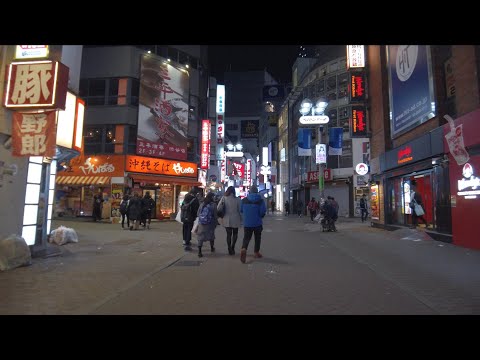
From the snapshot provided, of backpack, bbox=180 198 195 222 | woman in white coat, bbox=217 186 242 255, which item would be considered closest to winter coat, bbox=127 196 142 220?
backpack, bbox=180 198 195 222

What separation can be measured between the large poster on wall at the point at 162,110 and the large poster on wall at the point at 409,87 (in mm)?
16126

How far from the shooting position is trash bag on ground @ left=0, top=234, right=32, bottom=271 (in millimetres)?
7430

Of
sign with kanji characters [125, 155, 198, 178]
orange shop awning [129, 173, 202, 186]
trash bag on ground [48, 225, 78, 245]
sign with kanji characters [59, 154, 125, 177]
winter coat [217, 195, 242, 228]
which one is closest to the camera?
winter coat [217, 195, 242, 228]

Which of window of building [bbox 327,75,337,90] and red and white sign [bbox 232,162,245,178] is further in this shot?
red and white sign [bbox 232,162,245,178]

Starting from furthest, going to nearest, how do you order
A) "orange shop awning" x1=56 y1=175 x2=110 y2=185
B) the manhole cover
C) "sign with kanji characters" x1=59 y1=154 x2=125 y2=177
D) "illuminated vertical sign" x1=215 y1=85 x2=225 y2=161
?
"illuminated vertical sign" x1=215 y1=85 x2=225 y2=161 < "sign with kanji characters" x1=59 y1=154 x2=125 y2=177 < "orange shop awning" x1=56 y1=175 x2=110 y2=185 < the manhole cover

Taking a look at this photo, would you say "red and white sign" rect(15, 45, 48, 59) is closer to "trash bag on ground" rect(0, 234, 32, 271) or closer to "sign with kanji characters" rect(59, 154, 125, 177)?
"trash bag on ground" rect(0, 234, 32, 271)

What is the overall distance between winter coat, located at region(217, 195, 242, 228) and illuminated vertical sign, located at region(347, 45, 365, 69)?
47.3 feet

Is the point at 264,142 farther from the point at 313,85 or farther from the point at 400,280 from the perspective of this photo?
the point at 400,280

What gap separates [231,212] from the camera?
9.60 m

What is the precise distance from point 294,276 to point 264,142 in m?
68.9

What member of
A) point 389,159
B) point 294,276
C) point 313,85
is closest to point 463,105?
point 389,159

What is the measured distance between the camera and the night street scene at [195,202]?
567 cm

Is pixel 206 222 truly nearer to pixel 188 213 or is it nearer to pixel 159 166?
pixel 188 213

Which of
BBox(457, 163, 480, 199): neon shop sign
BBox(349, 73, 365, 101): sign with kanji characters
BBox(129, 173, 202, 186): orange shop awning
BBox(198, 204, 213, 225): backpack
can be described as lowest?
BBox(198, 204, 213, 225): backpack
